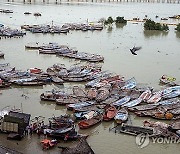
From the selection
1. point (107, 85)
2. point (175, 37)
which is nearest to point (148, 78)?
point (107, 85)

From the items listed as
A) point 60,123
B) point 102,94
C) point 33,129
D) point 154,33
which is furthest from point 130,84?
point 154,33

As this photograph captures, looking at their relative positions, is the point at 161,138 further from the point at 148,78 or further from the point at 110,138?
the point at 148,78

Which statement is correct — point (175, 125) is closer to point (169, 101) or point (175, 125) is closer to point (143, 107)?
point (143, 107)

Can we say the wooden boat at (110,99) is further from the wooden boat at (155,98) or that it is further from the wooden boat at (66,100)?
the wooden boat at (155,98)

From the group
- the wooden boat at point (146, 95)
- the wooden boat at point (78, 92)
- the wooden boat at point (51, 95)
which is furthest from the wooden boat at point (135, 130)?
the wooden boat at point (51, 95)

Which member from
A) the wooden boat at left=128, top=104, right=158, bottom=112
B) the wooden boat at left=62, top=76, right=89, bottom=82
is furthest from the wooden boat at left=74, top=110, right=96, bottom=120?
the wooden boat at left=62, top=76, right=89, bottom=82

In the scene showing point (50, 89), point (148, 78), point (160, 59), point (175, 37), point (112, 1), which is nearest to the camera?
point (50, 89)
